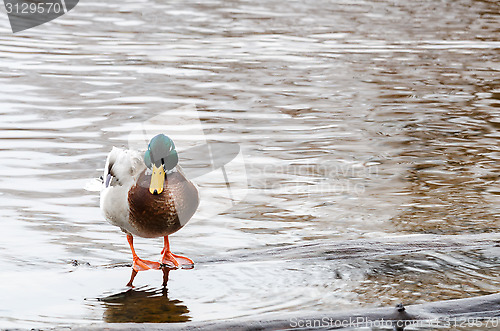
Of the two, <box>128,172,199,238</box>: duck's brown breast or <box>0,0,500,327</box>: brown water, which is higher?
<box>128,172,199,238</box>: duck's brown breast

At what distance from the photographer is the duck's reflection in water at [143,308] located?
3779 millimetres

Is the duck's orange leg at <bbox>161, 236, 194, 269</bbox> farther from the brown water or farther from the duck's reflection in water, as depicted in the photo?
the duck's reflection in water

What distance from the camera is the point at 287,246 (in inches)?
175

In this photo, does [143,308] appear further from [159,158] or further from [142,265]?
[159,158]

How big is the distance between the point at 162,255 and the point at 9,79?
5534 mm

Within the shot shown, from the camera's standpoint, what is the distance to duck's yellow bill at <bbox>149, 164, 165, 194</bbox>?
3.73 m

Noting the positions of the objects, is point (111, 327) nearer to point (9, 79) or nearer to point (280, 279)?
point (280, 279)

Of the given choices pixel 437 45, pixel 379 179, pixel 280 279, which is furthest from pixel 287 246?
pixel 437 45

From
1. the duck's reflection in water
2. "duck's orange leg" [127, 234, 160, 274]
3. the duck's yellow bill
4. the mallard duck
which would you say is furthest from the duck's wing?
the duck's reflection in water

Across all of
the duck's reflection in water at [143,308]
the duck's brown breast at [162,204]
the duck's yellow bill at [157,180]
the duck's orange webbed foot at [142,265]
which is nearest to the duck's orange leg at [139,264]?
the duck's orange webbed foot at [142,265]

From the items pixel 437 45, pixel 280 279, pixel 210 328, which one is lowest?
pixel 437 45

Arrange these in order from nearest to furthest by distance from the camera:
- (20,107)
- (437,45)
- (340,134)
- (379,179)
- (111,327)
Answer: (111,327) < (379,179) < (340,134) < (20,107) < (437,45)

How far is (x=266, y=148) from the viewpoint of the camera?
698 centimetres

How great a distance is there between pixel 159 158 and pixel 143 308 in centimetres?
69
